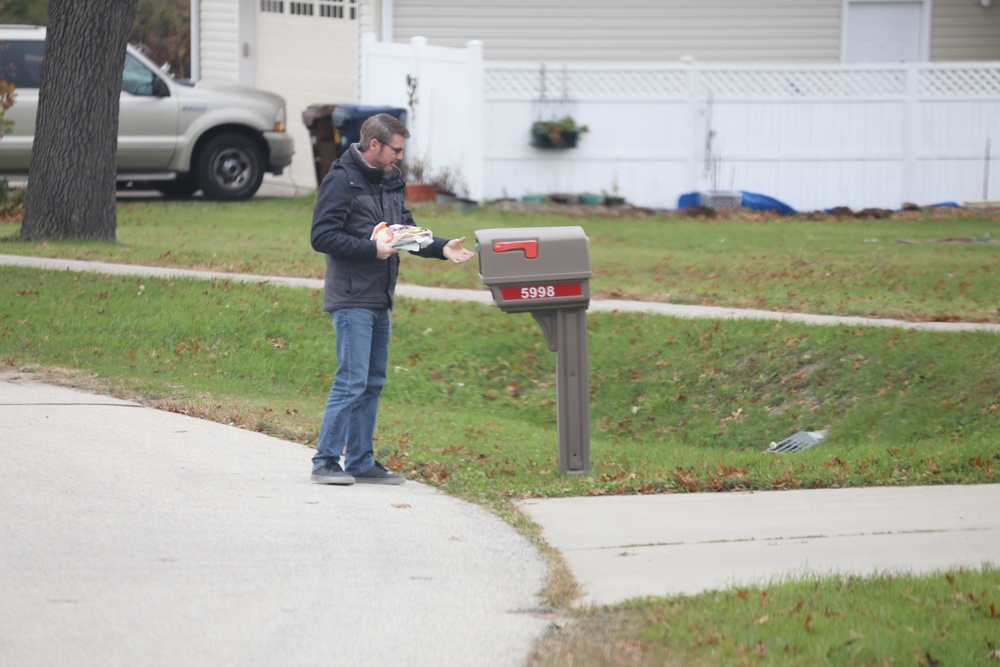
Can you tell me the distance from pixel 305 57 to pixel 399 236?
16.6 meters

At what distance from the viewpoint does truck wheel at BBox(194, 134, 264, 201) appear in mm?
18672

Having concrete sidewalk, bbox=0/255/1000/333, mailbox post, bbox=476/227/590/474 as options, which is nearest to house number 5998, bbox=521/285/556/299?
mailbox post, bbox=476/227/590/474

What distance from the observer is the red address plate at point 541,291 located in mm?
6758

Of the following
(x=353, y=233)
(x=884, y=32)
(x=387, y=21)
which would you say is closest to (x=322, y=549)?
(x=353, y=233)

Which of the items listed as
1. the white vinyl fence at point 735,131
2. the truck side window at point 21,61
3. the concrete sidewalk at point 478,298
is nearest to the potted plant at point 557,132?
the white vinyl fence at point 735,131

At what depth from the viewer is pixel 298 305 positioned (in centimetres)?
1095

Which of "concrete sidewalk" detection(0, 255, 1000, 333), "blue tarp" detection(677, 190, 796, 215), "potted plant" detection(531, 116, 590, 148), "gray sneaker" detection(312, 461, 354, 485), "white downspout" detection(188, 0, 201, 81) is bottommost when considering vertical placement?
"gray sneaker" detection(312, 461, 354, 485)

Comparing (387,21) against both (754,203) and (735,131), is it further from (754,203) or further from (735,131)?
(754,203)

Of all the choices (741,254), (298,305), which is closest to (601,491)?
(298,305)

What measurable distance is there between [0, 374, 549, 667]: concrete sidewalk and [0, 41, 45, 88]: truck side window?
11.5m

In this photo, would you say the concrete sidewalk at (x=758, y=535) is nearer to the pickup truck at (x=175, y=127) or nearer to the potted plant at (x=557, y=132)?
the potted plant at (x=557, y=132)

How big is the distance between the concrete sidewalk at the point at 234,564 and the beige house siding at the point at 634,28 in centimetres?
1496

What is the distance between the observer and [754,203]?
63.5 ft

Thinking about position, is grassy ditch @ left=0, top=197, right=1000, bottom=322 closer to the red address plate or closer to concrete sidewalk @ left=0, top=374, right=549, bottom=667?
the red address plate
